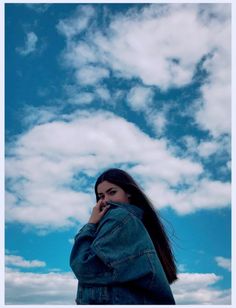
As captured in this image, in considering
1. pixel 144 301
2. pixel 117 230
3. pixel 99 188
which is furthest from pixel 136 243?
pixel 99 188

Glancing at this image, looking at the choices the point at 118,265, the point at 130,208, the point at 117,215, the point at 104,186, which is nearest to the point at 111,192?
the point at 104,186

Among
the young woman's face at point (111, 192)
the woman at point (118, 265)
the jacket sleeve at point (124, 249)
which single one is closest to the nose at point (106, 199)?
the young woman's face at point (111, 192)

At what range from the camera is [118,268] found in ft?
10.00

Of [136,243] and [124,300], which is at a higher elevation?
[136,243]

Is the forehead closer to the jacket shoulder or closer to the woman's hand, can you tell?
the woman's hand

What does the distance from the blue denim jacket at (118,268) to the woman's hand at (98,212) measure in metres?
0.35

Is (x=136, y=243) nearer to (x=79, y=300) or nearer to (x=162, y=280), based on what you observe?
(x=162, y=280)

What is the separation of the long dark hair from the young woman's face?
0.18 feet

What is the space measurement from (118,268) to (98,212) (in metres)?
0.88

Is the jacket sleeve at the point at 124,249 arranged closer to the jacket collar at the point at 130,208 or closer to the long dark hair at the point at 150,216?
the jacket collar at the point at 130,208

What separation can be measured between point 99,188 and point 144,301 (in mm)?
1362

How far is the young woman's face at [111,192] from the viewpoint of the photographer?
13.5 feet
